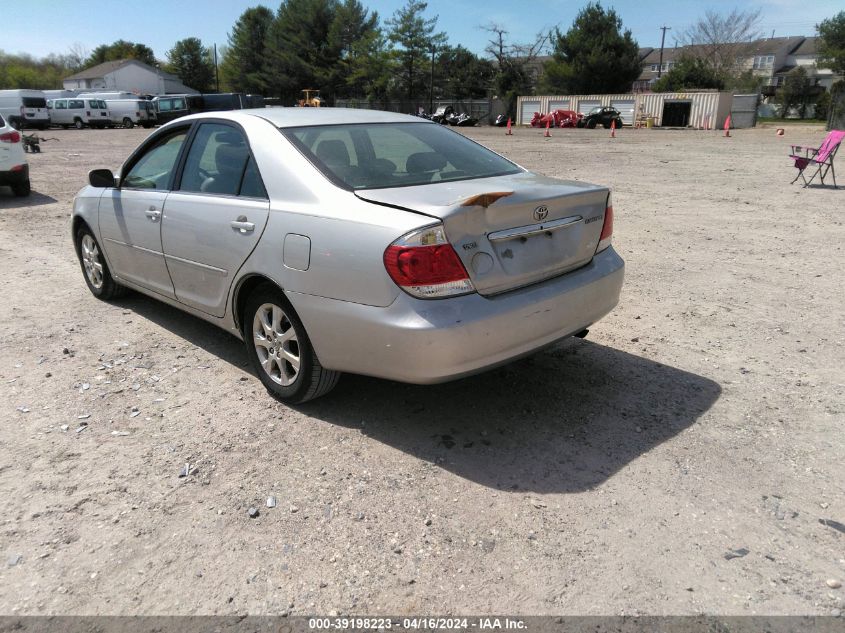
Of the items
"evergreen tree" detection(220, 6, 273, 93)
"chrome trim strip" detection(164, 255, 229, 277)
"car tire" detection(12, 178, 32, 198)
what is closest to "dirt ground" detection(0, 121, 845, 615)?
"chrome trim strip" detection(164, 255, 229, 277)

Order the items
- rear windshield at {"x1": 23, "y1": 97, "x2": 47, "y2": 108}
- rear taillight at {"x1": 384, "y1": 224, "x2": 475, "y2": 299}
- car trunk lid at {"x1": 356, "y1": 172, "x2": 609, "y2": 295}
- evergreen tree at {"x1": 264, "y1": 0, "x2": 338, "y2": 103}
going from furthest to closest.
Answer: evergreen tree at {"x1": 264, "y1": 0, "x2": 338, "y2": 103} < rear windshield at {"x1": 23, "y1": 97, "x2": 47, "y2": 108} < car trunk lid at {"x1": 356, "y1": 172, "x2": 609, "y2": 295} < rear taillight at {"x1": 384, "y1": 224, "x2": 475, "y2": 299}

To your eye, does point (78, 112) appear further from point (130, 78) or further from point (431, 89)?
point (130, 78)

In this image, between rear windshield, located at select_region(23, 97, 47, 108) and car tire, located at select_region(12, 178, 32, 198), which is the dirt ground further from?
rear windshield, located at select_region(23, 97, 47, 108)

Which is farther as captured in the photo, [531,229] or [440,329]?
[531,229]

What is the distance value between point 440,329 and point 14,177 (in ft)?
38.9

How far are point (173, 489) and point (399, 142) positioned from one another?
244 centimetres

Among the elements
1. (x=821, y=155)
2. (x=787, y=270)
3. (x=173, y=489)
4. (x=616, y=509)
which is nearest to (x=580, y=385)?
(x=616, y=509)

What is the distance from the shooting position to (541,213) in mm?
3365

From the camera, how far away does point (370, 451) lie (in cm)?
333

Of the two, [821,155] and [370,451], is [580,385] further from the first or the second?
[821,155]

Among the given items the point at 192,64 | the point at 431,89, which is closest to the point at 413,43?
the point at 431,89

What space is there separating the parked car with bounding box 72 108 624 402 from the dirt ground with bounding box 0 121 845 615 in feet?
1.53

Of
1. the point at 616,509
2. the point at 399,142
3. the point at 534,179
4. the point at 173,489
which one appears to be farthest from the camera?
the point at 399,142

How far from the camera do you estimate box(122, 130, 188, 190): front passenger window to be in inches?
179
